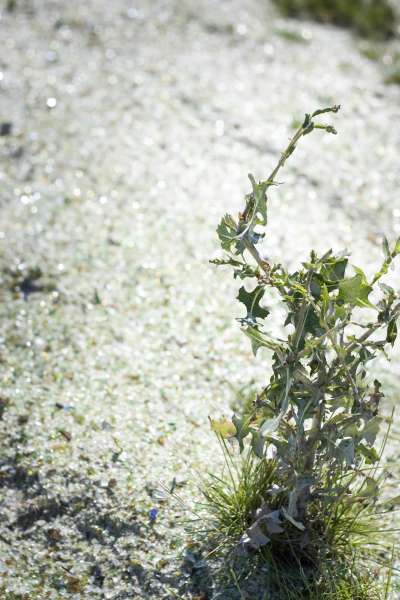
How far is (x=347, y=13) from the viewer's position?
208 inches

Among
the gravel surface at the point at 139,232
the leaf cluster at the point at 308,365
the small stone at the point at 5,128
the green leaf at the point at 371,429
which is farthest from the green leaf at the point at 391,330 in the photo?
the small stone at the point at 5,128

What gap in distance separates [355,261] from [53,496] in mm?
1608

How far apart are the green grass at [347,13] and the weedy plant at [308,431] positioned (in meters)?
3.63

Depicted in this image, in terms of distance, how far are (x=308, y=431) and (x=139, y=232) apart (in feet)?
5.64

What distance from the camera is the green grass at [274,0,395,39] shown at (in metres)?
5.21

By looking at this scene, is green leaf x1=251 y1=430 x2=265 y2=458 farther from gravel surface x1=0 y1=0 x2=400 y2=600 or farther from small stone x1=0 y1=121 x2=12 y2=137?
small stone x1=0 y1=121 x2=12 y2=137

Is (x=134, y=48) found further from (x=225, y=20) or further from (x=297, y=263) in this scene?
(x=297, y=263)

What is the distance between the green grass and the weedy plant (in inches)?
143

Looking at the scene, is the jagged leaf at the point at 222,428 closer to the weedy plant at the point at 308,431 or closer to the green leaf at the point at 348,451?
the weedy plant at the point at 308,431

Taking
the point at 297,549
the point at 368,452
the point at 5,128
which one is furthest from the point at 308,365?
the point at 5,128

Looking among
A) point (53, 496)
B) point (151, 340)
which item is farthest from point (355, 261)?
point (53, 496)

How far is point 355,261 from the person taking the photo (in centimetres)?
327

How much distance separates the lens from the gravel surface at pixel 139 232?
2.17 metres

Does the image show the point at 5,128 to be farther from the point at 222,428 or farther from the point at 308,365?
the point at 308,365
